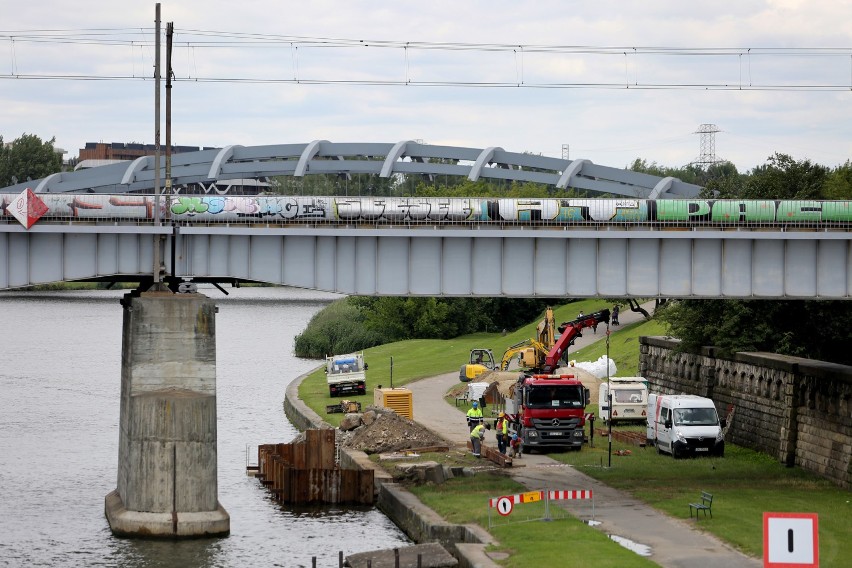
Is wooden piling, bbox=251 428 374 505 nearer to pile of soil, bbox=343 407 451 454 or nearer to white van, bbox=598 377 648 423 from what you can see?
pile of soil, bbox=343 407 451 454

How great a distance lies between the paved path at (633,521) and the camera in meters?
30.8

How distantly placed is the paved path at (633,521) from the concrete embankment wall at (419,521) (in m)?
3.62

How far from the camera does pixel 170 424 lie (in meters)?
40.2

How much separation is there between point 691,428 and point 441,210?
43.7 ft

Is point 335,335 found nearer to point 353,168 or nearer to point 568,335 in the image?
point 353,168

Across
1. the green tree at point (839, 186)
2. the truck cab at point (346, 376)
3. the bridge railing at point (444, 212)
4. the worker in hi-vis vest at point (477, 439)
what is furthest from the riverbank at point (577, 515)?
the green tree at point (839, 186)

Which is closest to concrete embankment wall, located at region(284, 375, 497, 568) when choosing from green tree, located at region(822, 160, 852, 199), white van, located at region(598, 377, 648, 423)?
white van, located at region(598, 377, 648, 423)

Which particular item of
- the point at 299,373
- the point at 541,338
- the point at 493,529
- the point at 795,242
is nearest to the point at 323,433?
the point at 493,529

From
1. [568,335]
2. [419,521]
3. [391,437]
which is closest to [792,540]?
[419,521]

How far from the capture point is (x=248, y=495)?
46844mm

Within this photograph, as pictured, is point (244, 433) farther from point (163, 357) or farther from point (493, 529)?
point (493, 529)

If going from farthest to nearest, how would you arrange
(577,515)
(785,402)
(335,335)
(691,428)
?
(335,335) < (691,428) < (785,402) < (577,515)

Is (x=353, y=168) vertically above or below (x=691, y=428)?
above

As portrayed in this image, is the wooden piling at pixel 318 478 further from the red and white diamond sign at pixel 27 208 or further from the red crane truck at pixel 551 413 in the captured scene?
the red and white diamond sign at pixel 27 208
